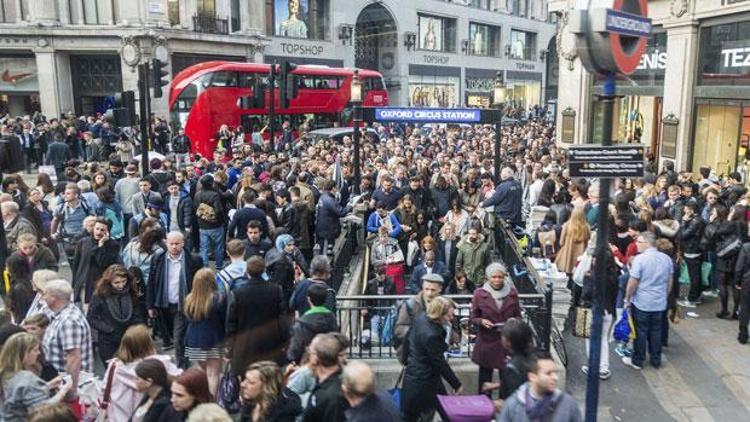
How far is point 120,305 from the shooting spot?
6.31 meters

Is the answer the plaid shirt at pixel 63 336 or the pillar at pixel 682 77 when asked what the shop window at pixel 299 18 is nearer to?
the pillar at pixel 682 77

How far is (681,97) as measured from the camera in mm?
16891

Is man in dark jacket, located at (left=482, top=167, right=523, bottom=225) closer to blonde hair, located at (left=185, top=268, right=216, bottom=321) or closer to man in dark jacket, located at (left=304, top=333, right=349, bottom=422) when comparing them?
blonde hair, located at (left=185, top=268, right=216, bottom=321)

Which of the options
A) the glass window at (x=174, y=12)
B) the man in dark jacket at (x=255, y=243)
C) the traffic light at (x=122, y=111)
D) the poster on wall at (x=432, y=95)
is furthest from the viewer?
the poster on wall at (x=432, y=95)

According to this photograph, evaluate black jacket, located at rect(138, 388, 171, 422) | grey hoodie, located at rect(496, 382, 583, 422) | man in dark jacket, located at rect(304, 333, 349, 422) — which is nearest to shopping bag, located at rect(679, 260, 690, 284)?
grey hoodie, located at rect(496, 382, 583, 422)

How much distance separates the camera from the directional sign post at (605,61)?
391 cm

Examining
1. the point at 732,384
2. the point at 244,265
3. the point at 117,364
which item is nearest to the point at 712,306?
the point at 732,384

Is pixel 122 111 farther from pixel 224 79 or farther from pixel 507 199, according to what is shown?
pixel 224 79

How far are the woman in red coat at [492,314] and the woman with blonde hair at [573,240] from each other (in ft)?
8.69

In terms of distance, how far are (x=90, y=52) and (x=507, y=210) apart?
27.0 metres

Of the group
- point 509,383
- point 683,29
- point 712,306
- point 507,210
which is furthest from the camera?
point 683,29

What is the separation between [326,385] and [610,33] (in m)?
3.03

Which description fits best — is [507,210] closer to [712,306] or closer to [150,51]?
[712,306]

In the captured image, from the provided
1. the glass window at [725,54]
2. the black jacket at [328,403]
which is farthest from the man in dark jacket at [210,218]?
the glass window at [725,54]
